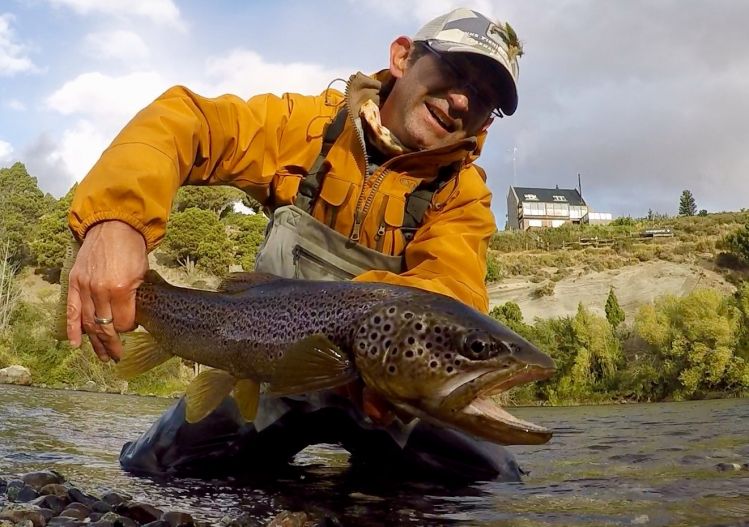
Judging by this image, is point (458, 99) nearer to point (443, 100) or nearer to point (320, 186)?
point (443, 100)

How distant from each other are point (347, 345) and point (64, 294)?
4.82 ft

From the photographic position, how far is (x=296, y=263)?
4.38 metres

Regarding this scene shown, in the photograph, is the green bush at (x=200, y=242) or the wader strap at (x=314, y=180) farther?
the green bush at (x=200, y=242)

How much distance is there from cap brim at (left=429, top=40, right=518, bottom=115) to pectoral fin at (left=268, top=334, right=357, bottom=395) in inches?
90.8

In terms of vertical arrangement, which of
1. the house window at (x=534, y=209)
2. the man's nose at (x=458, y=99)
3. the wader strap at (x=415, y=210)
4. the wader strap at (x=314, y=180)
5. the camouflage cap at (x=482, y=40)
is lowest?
the wader strap at (x=415, y=210)

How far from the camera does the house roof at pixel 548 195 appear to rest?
97.1m

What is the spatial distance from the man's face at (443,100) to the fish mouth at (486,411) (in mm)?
2148

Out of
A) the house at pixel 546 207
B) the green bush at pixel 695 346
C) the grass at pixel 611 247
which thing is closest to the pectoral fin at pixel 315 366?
the green bush at pixel 695 346

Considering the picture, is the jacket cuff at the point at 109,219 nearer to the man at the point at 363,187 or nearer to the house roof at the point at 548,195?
the man at the point at 363,187

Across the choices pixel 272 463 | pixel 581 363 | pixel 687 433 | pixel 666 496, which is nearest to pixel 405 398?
pixel 666 496

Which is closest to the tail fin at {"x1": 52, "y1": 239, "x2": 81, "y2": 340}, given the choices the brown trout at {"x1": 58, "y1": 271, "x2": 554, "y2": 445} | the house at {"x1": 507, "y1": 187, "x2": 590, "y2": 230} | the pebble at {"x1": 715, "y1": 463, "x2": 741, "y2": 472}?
the brown trout at {"x1": 58, "y1": 271, "x2": 554, "y2": 445}

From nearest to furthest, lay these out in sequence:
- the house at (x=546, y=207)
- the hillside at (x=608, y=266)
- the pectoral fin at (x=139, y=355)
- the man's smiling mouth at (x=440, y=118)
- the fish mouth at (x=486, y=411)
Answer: the fish mouth at (x=486, y=411) → the pectoral fin at (x=139, y=355) → the man's smiling mouth at (x=440, y=118) → the hillside at (x=608, y=266) → the house at (x=546, y=207)

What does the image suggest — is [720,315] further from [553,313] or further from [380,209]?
[380,209]

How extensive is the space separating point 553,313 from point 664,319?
356 inches
